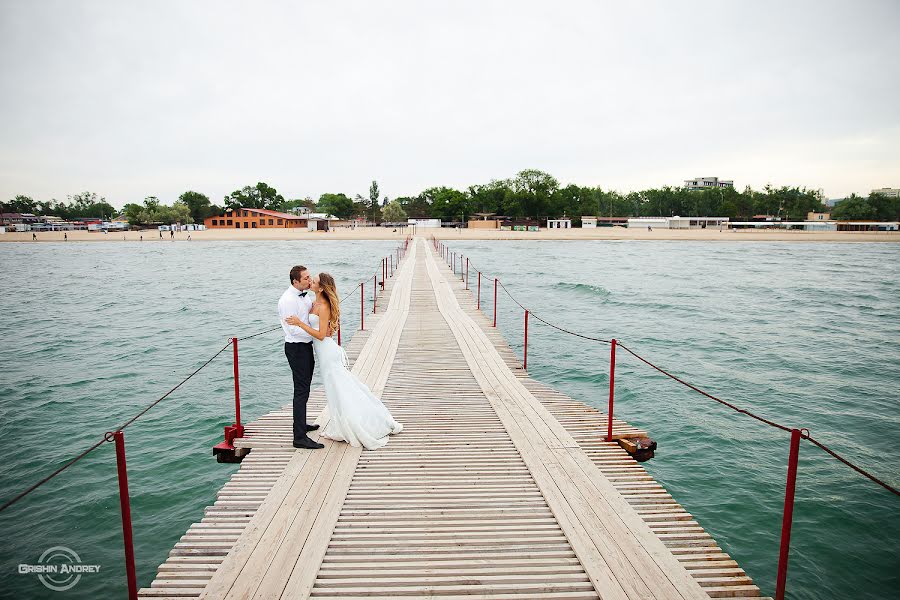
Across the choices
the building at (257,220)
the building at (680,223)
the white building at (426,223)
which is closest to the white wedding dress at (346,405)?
the white building at (426,223)

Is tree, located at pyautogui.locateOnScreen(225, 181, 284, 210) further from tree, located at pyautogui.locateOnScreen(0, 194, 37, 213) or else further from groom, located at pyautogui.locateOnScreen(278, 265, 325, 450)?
groom, located at pyautogui.locateOnScreen(278, 265, 325, 450)

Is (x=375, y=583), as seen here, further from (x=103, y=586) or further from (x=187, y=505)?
(x=187, y=505)

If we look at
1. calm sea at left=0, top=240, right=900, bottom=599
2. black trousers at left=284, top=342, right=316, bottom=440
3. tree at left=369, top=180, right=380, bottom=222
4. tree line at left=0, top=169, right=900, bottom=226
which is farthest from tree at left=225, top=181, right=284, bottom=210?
black trousers at left=284, top=342, right=316, bottom=440

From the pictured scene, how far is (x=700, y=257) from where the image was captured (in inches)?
2343

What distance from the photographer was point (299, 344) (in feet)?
19.2

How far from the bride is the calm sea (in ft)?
9.77

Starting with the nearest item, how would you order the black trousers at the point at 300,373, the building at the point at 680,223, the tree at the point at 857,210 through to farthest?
the black trousers at the point at 300,373 < the tree at the point at 857,210 < the building at the point at 680,223

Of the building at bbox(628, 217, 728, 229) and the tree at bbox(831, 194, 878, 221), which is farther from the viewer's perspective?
the building at bbox(628, 217, 728, 229)

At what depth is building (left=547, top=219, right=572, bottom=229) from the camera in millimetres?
111088

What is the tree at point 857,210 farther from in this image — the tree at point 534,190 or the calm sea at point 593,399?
the calm sea at point 593,399

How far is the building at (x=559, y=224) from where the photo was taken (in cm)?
11109

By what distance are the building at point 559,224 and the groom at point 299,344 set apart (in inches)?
4273

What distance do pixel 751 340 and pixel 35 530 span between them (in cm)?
2086

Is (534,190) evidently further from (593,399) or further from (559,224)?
(593,399)
